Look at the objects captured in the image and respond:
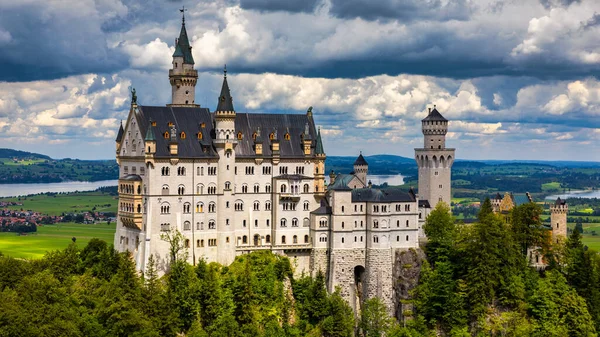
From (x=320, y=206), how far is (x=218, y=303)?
72.1 feet

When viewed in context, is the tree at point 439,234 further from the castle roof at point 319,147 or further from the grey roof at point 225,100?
the grey roof at point 225,100

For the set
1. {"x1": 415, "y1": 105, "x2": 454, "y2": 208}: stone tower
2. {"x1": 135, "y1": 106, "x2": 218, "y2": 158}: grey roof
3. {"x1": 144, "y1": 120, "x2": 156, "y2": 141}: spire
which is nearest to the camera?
{"x1": 144, "y1": 120, "x2": 156, "y2": 141}: spire

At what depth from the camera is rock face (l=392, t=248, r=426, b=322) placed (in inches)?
4697

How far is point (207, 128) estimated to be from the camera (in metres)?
117

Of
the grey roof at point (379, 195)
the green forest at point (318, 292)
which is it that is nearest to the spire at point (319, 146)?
the grey roof at point (379, 195)

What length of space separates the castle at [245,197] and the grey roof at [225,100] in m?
0.13

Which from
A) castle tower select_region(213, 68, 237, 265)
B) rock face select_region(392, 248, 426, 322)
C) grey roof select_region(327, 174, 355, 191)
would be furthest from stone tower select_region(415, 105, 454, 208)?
castle tower select_region(213, 68, 237, 265)

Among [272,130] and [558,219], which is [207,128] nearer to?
[272,130]

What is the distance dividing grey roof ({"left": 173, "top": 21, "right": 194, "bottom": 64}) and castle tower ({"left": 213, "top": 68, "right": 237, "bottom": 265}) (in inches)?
432

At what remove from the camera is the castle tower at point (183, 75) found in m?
124

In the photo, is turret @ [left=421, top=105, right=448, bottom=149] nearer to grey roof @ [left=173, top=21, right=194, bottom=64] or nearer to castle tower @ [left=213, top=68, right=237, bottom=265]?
castle tower @ [left=213, top=68, right=237, bottom=265]

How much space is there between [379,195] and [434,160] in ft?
57.2

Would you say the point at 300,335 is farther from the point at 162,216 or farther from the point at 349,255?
the point at 162,216

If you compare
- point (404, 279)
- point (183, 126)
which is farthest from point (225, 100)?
point (404, 279)
